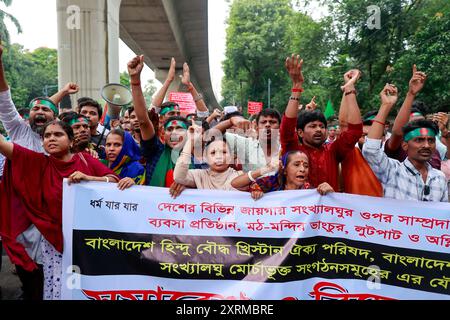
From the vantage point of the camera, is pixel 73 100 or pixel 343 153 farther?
pixel 73 100

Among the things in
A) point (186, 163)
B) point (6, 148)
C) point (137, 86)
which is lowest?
point (186, 163)

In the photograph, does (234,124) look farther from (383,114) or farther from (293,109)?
(383,114)

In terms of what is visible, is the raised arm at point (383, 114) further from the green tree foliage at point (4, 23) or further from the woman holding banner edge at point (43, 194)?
the green tree foliage at point (4, 23)

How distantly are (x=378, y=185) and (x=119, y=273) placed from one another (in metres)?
1.93

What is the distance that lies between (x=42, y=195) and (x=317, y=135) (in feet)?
6.68

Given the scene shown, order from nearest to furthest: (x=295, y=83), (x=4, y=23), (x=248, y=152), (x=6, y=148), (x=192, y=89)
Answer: (x=6, y=148) → (x=295, y=83) → (x=248, y=152) → (x=192, y=89) → (x=4, y=23)

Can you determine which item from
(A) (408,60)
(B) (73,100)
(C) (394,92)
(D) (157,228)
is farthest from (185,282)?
(A) (408,60)

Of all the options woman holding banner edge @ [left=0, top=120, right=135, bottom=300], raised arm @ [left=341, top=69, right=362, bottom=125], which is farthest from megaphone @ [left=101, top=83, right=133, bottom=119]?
raised arm @ [left=341, top=69, right=362, bottom=125]

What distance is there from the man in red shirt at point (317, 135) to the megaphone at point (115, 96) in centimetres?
331

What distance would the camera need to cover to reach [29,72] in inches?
1818

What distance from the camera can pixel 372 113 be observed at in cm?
384

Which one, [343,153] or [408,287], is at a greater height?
[343,153]

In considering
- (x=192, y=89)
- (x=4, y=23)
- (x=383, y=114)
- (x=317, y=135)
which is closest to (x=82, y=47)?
(x=192, y=89)
